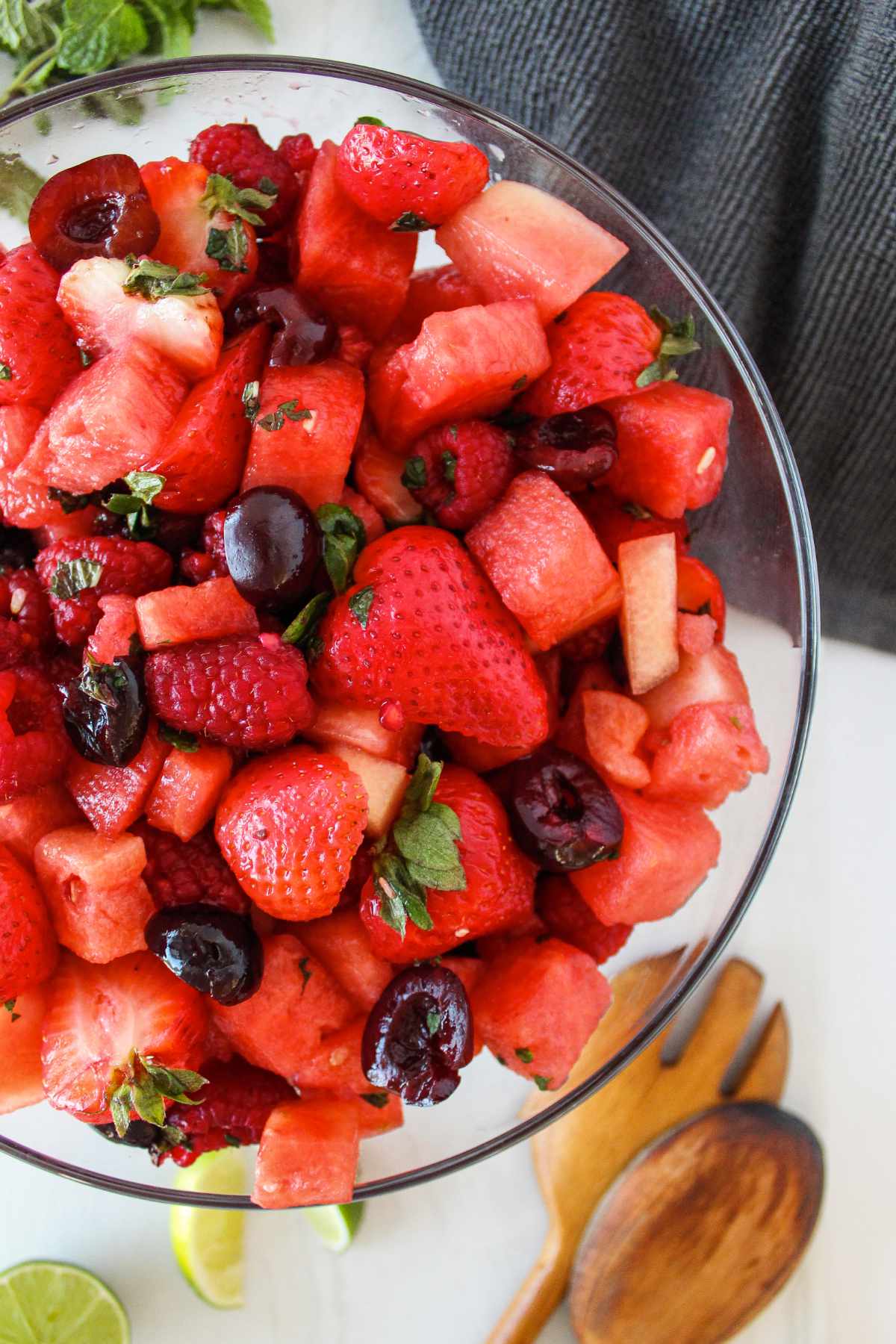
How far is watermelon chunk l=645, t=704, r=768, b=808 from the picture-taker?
3.72 feet

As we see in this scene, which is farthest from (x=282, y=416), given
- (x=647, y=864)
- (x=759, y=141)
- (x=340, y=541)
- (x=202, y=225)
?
(x=759, y=141)

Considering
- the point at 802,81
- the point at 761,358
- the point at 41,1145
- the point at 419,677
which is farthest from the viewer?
the point at 761,358

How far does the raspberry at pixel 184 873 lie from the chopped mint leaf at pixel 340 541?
0.97ft

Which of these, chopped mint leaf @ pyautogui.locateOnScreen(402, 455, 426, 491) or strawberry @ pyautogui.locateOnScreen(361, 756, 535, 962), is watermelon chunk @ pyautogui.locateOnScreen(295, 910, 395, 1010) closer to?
strawberry @ pyautogui.locateOnScreen(361, 756, 535, 962)

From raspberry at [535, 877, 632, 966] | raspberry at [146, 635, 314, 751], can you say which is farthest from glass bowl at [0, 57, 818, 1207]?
raspberry at [146, 635, 314, 751]

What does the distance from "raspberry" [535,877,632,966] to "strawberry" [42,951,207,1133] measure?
15.3 inches

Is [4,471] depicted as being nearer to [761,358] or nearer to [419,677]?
[419,677]

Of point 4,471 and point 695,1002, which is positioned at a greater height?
point 4,471

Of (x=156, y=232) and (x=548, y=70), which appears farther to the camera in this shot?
(x=548, y=70)

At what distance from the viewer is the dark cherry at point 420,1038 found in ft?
3.48

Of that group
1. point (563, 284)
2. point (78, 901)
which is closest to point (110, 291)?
point (563, 284)

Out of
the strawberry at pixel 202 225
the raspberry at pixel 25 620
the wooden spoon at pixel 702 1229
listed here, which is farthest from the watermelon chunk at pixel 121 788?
the wooden spoon at pixel 702 1229

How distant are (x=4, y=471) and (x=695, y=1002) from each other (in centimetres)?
119

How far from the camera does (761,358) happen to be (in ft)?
5.08
